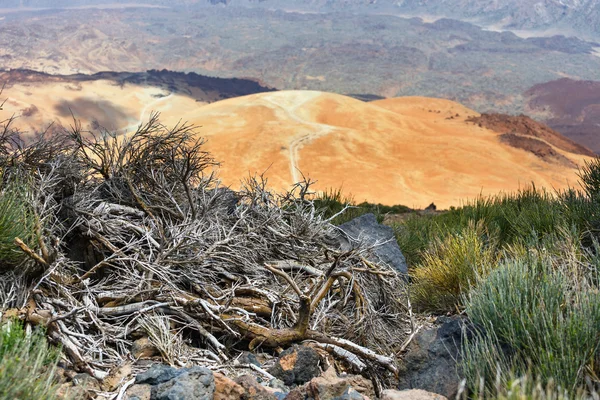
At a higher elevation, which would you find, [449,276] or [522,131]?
[449,276]

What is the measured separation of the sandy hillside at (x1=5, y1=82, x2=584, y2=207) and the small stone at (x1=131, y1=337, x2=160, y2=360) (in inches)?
674

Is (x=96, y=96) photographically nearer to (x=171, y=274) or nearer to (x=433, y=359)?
(x=171, y=274)

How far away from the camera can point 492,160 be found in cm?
2966

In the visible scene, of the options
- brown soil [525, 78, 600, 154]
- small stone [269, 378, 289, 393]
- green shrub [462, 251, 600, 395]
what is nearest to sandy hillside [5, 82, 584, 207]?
small stone [269, 378, 289, 393]

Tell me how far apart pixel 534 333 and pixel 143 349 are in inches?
94.5

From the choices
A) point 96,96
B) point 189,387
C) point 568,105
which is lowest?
point 568,105

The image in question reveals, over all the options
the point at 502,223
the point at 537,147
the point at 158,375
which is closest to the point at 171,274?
the point at 158,375

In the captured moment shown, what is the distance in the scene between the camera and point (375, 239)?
18.9ft

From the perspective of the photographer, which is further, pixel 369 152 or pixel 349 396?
pixel 369 152

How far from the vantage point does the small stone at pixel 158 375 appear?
2.90m

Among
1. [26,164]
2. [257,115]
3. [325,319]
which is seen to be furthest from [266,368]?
[257,115]

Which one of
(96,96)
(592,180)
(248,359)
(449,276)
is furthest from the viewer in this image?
(96,96)

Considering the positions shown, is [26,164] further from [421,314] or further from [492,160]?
[492,160]

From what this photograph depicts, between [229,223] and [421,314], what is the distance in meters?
2.07
